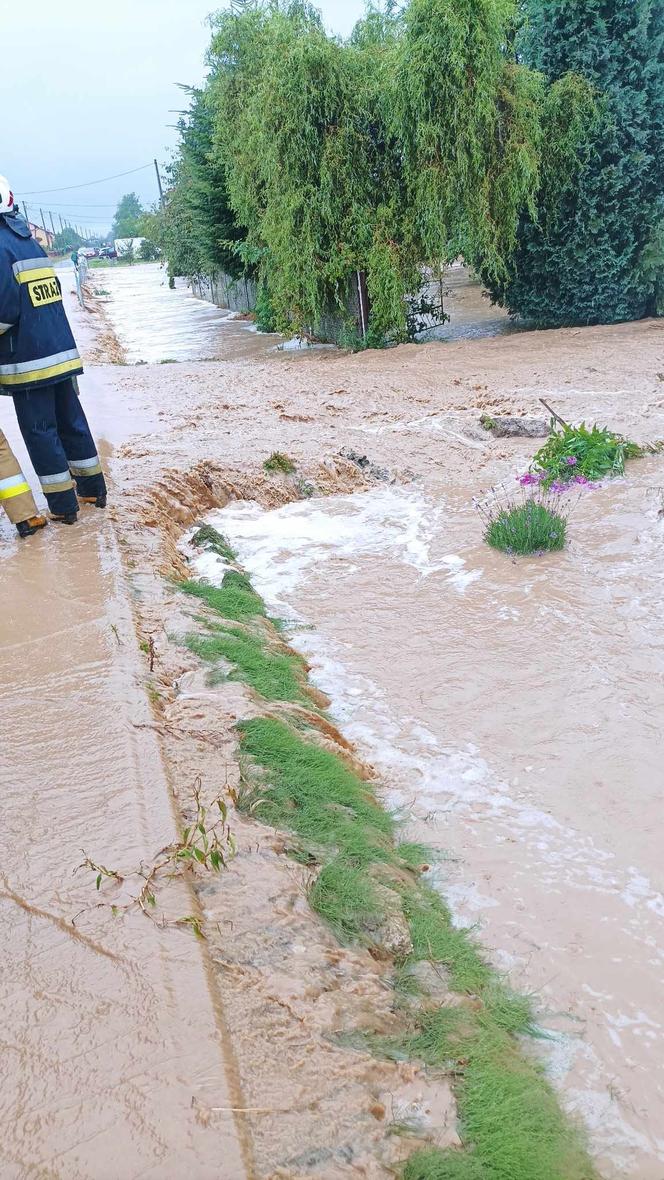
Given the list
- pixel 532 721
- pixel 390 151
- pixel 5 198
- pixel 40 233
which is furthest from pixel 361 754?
pixel 40 233

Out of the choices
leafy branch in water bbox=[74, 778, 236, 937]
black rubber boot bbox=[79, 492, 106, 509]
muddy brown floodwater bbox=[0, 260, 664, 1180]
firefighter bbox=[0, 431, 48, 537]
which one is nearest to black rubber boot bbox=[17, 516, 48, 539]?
firefighter bbox=[0, 431, 48, 537]

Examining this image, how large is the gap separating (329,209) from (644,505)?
32.1ft

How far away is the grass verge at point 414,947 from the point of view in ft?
7.28

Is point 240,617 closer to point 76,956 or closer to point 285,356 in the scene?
point 76,956

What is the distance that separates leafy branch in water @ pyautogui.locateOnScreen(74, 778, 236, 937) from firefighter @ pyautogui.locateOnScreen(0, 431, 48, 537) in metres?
3.40

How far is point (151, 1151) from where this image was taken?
1.88m

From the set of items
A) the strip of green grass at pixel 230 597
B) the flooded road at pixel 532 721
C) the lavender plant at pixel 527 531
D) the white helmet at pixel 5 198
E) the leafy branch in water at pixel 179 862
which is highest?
the white helmet at pixel 5 198

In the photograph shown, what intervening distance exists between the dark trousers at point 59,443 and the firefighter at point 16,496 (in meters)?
0.12

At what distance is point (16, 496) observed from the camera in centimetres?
581

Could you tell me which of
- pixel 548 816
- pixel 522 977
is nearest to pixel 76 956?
pixel 522 977

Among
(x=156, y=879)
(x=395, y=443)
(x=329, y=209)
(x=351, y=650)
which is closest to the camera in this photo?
(x=156, y=879)

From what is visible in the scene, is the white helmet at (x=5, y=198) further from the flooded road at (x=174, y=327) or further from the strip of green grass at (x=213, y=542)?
the flooded road at (x=174, y=327)

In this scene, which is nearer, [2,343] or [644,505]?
[2,343]

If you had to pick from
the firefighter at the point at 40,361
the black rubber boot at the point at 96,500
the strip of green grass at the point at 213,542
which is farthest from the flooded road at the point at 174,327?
the firefighter at the point at 40,361
